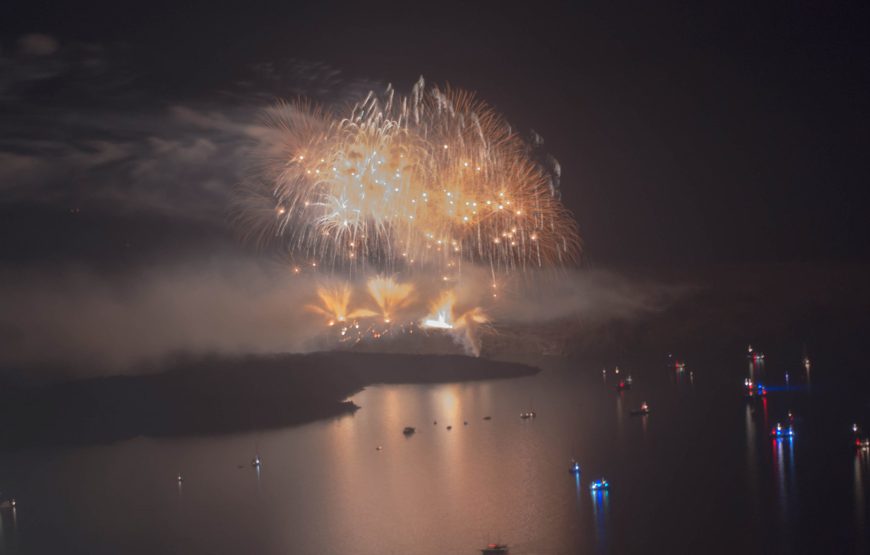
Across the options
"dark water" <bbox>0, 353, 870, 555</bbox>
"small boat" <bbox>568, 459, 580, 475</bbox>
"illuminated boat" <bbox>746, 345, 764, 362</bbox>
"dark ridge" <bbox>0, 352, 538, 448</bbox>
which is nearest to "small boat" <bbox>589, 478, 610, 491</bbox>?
"dark water" <bbox>0, 353, 870, 555</bbox>

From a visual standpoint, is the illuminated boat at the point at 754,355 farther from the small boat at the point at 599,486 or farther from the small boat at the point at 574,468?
the small boat at the point at 599,486

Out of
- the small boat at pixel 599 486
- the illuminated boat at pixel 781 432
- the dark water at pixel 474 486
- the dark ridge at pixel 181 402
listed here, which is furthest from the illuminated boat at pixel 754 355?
the small boat at pixel 599 486

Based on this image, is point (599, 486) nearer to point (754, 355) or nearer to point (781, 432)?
point (781, 432)

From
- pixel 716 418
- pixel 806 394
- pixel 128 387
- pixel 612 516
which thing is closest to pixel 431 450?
pixel 612 516

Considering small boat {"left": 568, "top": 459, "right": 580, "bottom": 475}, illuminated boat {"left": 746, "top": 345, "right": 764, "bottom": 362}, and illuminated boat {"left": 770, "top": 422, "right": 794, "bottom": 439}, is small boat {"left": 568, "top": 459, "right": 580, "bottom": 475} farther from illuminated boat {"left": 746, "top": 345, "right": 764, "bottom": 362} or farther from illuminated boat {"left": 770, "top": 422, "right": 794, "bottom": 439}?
illuminated boat {"left": 746, "top": 345, "right": 764, "bottom": 362}

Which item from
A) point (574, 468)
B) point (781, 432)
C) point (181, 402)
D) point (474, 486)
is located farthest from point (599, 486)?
point (181, 402)

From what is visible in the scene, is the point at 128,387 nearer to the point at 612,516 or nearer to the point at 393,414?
the point at 393,414
